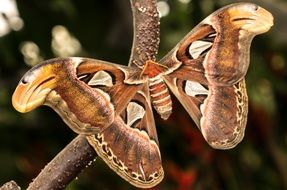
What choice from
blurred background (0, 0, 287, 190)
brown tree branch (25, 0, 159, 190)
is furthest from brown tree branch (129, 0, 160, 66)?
blurred background (0, 0, 287, 190)

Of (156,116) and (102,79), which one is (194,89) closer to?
(102,79)

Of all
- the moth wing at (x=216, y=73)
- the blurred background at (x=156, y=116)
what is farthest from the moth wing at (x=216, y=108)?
the blurred background at (x=156, y=116)

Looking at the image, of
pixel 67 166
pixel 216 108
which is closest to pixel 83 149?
pixel 67 166

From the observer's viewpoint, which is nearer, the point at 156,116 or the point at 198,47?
the point at 198,47

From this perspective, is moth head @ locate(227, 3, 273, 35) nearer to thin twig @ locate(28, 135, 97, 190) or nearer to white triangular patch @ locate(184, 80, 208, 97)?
white triangular patch @ locate(184, 80, 208, 97)

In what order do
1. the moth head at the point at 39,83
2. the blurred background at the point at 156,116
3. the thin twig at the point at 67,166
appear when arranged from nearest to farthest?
the moth head at the point at 39,83 → the thin twig at the point at 67,166 → the blurred background at the point at 156,116

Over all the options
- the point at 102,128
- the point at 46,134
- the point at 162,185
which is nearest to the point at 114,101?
the point at 102,128

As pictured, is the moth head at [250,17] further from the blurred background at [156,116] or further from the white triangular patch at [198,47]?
the blurred background at [156,116]
